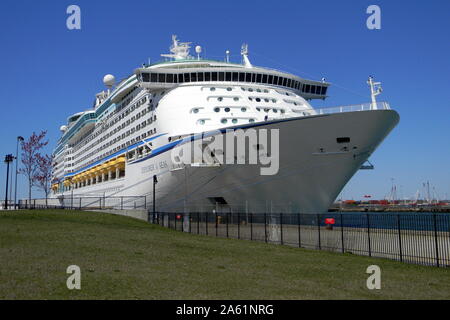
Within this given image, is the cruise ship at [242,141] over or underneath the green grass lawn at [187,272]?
over

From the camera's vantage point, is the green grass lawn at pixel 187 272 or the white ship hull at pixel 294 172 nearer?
the green grass lawn at pixel 187 272

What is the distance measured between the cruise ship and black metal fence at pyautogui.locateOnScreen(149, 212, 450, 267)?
215cm

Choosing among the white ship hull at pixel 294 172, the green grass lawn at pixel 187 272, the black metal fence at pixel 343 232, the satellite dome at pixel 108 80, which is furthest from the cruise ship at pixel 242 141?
the satellite dome at pixel 108 80

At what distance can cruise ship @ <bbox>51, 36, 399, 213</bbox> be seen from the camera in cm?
2439

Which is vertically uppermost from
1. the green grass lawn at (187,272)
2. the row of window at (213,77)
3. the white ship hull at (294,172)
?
the row of window at (213,77)

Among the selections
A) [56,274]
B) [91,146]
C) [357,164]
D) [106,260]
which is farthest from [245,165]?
[91,146]

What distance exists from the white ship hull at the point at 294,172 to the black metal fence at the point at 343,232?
1.79 meters

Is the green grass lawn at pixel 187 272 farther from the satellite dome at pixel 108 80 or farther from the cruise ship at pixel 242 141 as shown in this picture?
the satellite dome at pixel 108 80

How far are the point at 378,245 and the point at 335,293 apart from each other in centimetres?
1136

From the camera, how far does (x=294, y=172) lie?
25.5 meters

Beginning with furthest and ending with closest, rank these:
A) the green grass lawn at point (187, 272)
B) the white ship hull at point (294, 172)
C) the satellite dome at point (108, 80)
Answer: the satellite dome at point (108, 80), the white ship hull at point (294, 172), the green grass lawn at point (187, 272)

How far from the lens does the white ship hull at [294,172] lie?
2402cm

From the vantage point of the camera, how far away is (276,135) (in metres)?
24.3
